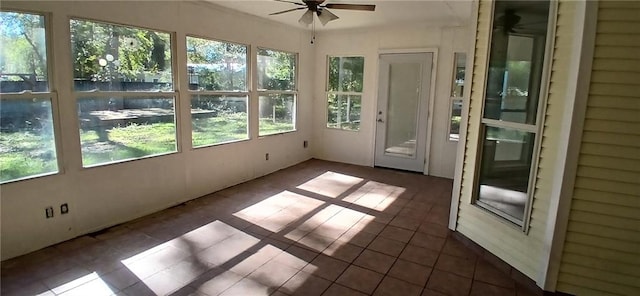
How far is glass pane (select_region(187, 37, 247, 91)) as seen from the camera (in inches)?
164

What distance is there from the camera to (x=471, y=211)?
3176 millimetres

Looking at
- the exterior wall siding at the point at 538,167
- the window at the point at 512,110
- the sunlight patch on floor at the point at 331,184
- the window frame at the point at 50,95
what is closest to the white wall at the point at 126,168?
the window frame at the point at 50,95

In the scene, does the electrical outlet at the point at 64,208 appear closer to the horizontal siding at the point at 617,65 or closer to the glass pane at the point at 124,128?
the glass pane at the point at 124,128

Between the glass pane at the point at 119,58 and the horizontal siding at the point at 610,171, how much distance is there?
3.90 metres

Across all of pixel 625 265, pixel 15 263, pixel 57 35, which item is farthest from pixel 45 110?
pixel 625 265

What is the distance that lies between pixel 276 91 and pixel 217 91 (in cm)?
129

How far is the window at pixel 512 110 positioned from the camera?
248 centimetres

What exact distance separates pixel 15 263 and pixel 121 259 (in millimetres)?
787

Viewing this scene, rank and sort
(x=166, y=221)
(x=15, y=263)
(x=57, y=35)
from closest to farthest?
(x=15, y=263) → (x=57, y=35) → (x=166, y=221)

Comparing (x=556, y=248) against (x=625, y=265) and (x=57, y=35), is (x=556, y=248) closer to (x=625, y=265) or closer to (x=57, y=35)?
(x=625, y=265)

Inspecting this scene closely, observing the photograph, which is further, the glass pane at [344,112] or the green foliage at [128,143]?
the glass pane at [344,112]

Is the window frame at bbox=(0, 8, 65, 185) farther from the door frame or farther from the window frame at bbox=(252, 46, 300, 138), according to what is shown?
the door frame

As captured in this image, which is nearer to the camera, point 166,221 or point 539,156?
point 539,156

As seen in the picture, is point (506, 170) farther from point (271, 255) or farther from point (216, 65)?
point (216, 65)
